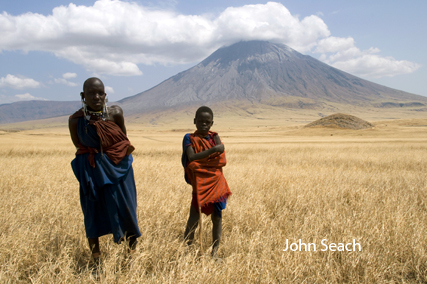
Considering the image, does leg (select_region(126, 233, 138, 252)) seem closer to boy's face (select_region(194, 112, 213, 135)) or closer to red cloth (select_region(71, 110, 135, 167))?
red cloth (select_region(71, 110, 135, 167))

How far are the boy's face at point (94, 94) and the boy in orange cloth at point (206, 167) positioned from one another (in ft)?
3.36

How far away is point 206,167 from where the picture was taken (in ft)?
10.1

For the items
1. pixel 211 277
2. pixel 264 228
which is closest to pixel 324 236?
pixel 264 228

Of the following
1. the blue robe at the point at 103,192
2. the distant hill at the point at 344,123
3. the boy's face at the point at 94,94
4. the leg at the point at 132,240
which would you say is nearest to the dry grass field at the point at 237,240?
the leg at the point at 132,240

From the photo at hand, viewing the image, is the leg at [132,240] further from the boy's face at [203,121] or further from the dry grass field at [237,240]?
the boy's face at [203,121]

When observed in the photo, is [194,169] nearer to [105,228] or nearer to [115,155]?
[115,155]

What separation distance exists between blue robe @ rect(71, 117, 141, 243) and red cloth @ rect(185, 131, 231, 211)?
2.44 ft

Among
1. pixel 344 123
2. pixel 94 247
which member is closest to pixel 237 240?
pixel 94 247

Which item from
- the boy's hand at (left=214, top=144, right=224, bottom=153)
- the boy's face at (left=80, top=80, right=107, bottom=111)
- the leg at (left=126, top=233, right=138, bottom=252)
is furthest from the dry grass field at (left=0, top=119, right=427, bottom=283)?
the boy's face at (left=80, top=80, right=107, bottom=111)

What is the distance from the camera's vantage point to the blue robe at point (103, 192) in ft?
9.12

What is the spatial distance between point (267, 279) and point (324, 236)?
1.51 m

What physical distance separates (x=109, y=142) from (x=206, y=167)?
3.68ft

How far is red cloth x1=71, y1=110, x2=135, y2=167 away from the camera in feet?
9.12

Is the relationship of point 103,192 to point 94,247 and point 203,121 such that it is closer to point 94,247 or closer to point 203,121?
point 94,247
